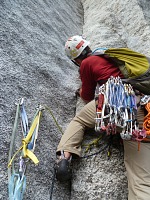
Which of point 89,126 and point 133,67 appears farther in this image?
point 89,126

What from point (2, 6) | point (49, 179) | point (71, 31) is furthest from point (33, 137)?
point (71, 31)

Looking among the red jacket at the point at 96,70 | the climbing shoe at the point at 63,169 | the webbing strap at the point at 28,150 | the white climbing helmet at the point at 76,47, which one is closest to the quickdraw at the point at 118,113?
the red jacket at the point at 96,70

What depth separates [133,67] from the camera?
3.58 metres

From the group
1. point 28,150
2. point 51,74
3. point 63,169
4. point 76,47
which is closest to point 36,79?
point 51,74

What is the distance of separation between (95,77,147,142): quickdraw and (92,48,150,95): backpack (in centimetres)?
22

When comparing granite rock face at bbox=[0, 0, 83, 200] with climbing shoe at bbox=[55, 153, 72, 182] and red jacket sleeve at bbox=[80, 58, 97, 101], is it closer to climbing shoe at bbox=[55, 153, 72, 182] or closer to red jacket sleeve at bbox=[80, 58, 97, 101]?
climbing shoe at bbox=[55, 153, 72, 182]

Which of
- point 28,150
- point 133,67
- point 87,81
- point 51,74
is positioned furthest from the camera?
point 51,74

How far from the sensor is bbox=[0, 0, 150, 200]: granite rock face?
3.19 m

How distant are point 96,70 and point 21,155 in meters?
1.71

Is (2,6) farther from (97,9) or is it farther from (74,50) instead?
(97,9)

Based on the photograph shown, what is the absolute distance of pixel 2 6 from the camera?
17.1ft

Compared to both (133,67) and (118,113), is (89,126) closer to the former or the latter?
(118,113)

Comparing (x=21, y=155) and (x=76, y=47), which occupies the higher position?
(x=76, y=47)

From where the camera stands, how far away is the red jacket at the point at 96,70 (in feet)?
12.6
